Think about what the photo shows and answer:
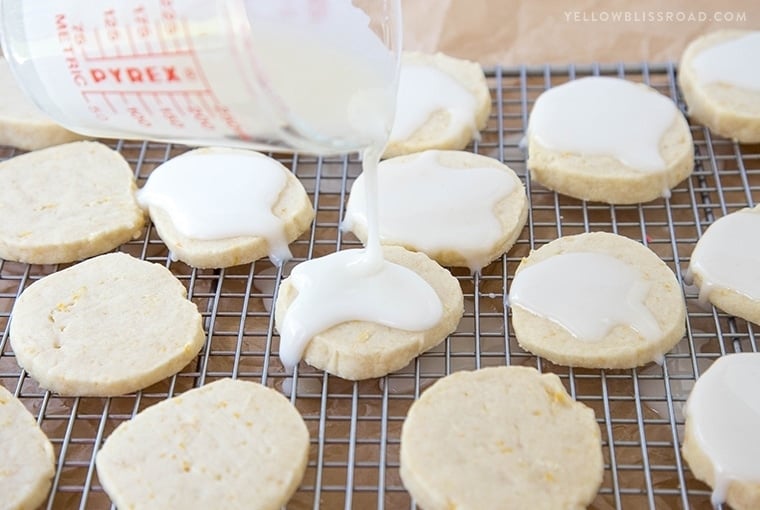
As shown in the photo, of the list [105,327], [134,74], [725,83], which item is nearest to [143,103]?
[134,74]

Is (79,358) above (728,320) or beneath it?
above

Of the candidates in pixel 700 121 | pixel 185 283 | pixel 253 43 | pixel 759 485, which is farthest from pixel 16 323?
pixel 700 121

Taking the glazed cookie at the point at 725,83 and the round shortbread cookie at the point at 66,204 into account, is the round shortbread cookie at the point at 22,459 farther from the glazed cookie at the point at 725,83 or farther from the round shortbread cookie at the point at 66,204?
the glazed cookie at the point at 725,83

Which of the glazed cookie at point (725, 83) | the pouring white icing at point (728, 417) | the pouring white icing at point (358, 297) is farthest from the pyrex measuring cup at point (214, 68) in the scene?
the glazed cookie at point (725, 83)

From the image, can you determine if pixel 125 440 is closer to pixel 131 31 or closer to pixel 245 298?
pixel 245 298

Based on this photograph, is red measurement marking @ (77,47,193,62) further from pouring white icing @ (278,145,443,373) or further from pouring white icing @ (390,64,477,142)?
pouring white icing @ (390,64,477,142)

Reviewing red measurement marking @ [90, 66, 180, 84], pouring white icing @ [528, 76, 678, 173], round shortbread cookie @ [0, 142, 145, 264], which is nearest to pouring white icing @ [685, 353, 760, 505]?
pouring white icing @ [528, 76, 678, 173]
